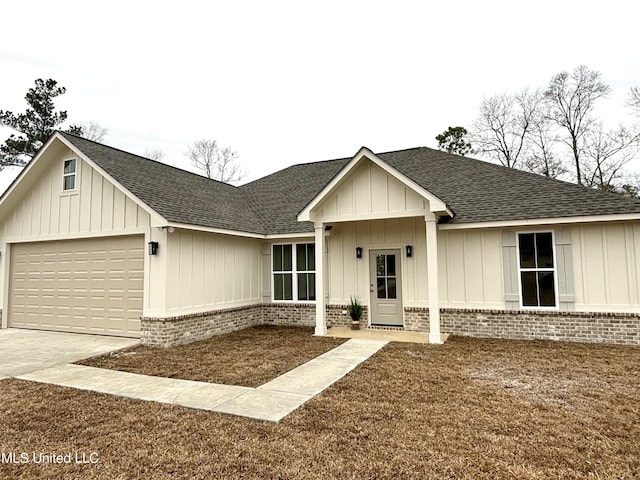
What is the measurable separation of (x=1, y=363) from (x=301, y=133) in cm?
2176

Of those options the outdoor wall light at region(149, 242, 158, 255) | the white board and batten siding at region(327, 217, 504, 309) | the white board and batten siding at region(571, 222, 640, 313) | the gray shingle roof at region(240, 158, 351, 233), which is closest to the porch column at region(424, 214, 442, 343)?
the white board and batten siding at region(327, 217, 504, 309)

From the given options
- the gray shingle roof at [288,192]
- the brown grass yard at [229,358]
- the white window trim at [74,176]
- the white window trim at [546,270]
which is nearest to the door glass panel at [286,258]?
the gray shingle roof at [288,192]

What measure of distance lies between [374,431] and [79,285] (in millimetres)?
9076

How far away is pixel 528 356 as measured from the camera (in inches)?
278

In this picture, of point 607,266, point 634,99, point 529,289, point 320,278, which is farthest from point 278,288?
point 634,99

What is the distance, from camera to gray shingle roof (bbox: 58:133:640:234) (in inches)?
338

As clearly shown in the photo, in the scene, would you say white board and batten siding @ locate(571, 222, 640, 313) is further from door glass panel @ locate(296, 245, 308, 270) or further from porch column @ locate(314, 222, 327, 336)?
door glass panel @ locate(296, 245, 308, 270)

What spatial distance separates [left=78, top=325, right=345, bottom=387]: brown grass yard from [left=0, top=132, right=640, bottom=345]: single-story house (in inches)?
25.6

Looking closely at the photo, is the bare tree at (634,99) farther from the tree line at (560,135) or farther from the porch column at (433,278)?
the porch column at (433,278)

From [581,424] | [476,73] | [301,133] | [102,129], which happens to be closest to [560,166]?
[476,73]

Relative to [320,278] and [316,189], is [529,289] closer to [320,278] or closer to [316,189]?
[320,278]

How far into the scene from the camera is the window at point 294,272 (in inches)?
436

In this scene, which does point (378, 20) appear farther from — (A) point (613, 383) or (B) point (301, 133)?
(B) point (301, 133)

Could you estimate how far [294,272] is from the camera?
11.3 m
